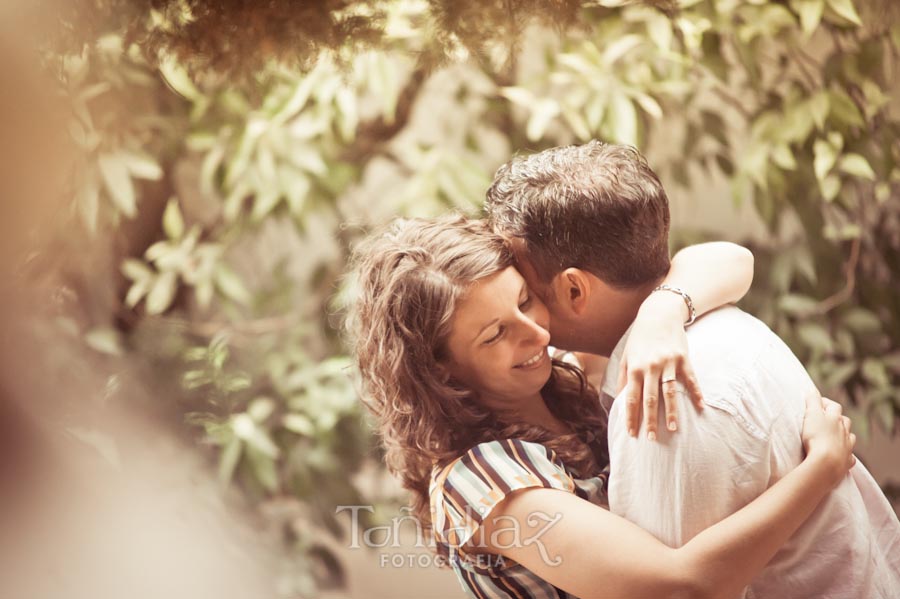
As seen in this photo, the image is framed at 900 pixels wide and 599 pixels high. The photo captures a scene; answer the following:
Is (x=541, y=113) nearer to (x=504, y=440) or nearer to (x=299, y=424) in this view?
(x=299, y=424)

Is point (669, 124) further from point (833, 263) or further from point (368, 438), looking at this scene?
point (368, 438)

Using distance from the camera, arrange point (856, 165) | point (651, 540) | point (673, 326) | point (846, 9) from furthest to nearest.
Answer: point (856, 165), point (846, 9), point (673, 326), point (651, 540)

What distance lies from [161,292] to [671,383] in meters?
1.30

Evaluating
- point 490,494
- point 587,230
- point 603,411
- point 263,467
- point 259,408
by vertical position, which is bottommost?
point 263,467

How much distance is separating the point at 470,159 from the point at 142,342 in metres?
0.82

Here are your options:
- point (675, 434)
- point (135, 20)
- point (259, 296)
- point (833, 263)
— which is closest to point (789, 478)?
point (675, 434)

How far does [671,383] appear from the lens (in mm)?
893

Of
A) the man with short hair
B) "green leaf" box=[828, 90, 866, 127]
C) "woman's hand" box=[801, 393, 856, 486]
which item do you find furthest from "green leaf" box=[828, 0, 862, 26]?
"woman's hand" box=[801, 393, 856, 486]

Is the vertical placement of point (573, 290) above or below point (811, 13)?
below

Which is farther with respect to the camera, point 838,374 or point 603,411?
point 838,374

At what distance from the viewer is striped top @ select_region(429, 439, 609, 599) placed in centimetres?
95

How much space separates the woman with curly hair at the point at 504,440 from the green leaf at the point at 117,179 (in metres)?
0.32

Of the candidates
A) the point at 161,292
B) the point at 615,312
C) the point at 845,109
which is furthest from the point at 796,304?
the point at 161,292

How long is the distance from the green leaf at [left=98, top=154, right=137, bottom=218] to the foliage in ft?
1.07
